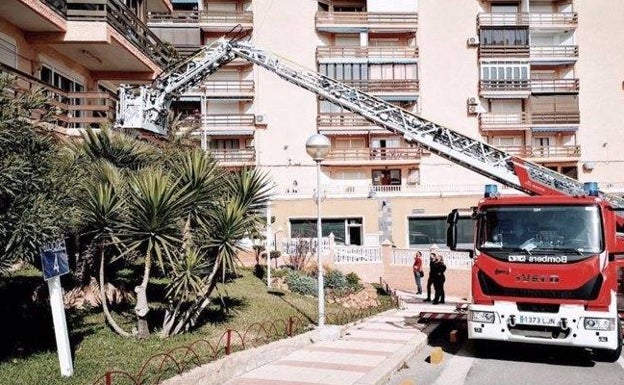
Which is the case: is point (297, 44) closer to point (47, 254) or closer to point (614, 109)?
point (614, 109)

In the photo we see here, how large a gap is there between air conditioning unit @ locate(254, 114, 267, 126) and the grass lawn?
1061 inches

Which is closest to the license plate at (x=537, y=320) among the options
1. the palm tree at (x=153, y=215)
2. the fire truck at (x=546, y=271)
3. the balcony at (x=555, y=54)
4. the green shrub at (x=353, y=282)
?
the fire truck at (x=546, y=271)

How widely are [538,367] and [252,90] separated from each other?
33.6 metres

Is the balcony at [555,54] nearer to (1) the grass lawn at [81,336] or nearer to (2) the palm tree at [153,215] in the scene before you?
(1) the grass lawn at [81,336]

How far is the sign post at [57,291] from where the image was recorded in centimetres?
688

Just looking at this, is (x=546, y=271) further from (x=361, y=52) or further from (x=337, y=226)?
(x=361, y=52)

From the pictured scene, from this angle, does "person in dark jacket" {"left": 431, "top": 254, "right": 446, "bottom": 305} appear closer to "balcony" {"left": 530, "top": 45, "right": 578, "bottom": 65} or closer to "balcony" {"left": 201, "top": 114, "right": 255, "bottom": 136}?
"balcony" {"left": 201, "top": 114, "right": 255, "bottom": 136}

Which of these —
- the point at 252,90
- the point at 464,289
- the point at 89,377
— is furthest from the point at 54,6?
the point at 252,90

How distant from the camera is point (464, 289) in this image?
75.3 feet

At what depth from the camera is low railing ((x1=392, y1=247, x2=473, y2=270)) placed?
23.0m

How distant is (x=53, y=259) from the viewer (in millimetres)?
6957

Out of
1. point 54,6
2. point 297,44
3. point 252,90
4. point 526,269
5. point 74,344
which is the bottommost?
point 74,344

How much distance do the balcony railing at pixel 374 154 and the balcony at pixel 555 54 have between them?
449 inches

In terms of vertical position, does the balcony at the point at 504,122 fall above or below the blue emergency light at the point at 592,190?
above
